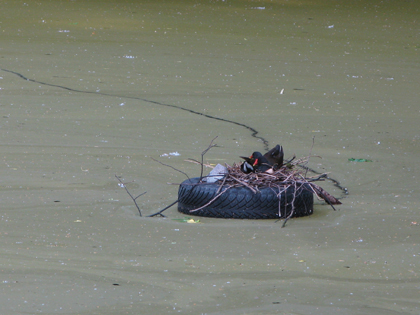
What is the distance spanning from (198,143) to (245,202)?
246 centimetres

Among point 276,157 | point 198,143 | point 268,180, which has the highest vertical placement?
point 276,157

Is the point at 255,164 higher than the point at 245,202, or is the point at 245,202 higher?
the point at 255,164

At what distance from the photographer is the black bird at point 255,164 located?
5.55 metres

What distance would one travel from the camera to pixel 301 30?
13.8 metres

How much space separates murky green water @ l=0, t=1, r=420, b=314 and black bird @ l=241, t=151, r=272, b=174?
1.40 feet

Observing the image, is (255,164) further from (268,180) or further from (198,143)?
(198,143)

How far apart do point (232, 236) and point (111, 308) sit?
139cm

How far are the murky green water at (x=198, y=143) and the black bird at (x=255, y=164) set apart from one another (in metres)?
0.43

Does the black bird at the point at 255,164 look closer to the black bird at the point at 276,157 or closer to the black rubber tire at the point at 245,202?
the black bird at the point at 276,157

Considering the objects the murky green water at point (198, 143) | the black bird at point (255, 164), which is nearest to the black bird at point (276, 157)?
the black bird at point (255, 164)

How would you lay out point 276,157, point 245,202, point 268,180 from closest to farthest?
1. point 245,202
2. point 268,180
3. point 276,157

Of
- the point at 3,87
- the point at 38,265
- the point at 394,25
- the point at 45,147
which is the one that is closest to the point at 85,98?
the point at 3,87

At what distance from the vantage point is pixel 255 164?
5574 mm

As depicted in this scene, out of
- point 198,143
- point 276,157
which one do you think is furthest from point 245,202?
point 198,143
